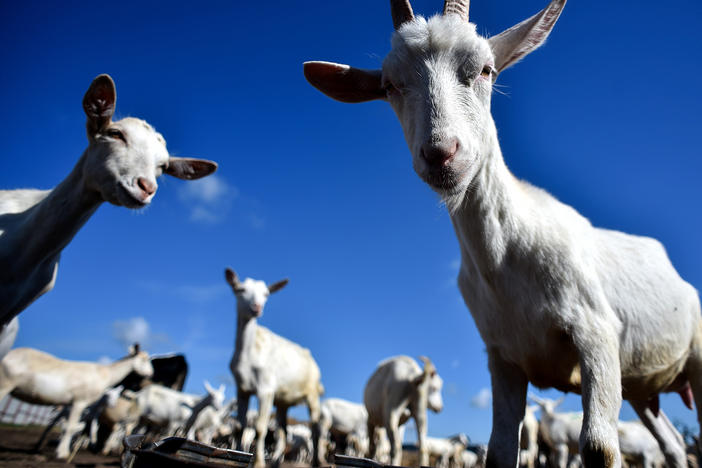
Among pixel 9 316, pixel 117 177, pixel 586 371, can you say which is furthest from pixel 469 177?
pixel 9 316

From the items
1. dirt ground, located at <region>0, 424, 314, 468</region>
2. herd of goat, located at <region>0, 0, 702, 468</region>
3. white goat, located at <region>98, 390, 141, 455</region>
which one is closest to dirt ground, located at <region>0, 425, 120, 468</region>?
dirt ground, located at <region>0, 424, 314, 468</region>

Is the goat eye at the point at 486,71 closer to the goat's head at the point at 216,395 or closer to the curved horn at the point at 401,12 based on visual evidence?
the curved horn at the point at 401,12

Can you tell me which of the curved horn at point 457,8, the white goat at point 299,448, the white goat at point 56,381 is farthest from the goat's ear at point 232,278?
the white goat at point 299,448

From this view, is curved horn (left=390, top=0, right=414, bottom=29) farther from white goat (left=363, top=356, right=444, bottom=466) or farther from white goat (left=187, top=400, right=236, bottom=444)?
white goat (left=187, top=400, right=236, bottom=444)

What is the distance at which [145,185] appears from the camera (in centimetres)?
312

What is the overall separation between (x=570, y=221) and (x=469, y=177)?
111cm

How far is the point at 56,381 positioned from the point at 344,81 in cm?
1061

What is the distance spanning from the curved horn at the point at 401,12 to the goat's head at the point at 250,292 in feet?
23.1

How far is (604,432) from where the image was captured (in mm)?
1685

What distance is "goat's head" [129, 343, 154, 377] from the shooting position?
1288 cm

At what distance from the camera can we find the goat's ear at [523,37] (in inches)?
86.4

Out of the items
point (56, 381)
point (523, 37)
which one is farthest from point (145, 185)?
point (56, 381)

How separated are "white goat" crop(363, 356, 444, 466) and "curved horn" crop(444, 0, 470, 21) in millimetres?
6763

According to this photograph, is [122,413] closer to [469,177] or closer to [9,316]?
[9,316]
